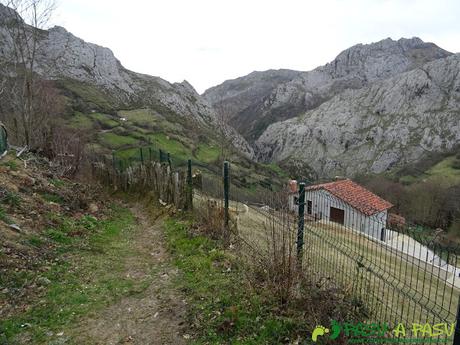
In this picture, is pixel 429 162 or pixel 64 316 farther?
pixel 429 162

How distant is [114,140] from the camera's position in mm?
62844

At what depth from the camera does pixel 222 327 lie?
450cm

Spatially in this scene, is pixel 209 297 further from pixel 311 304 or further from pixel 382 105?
pixel 382 105

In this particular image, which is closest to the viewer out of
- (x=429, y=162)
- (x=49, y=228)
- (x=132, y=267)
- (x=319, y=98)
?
(x=132, y=267)

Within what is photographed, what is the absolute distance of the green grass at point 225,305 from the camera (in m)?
4.33

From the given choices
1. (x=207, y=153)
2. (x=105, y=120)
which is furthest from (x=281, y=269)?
(x=105, y=120)

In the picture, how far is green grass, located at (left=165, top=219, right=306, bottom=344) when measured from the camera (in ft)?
14.2

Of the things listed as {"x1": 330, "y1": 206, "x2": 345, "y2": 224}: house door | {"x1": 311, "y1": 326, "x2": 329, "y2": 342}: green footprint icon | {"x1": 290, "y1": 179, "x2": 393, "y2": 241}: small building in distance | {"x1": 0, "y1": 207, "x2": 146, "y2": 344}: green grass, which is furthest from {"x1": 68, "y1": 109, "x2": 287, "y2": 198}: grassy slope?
{"x1": 311, "y1": 326, "x2": 329, "y2": 342}: green footprint icon

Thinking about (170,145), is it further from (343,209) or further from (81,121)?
(343,209)

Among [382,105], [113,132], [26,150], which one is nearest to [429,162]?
[382,105]

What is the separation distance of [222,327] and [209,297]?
0.95 meters

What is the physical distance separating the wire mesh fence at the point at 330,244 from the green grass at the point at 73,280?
2509mm

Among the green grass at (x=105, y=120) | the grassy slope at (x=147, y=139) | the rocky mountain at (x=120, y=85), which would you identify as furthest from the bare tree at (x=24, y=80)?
the rocky mountain at (x=120, y=85)

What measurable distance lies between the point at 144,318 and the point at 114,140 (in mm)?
62093
